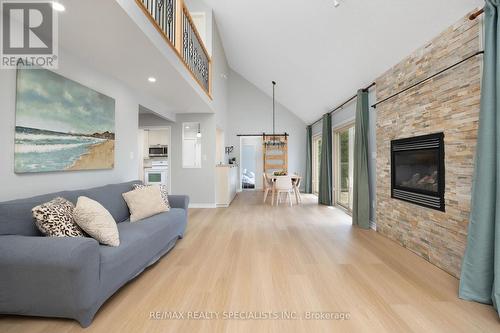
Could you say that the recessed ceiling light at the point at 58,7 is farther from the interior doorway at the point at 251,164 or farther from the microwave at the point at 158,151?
the interior doorway at the point at 251,164

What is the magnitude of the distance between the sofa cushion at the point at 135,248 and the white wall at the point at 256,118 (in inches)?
237

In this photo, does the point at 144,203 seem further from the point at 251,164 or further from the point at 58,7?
the point at 251,164

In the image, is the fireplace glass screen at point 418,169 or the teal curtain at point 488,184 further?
the fireplace glass screen at point 418,169

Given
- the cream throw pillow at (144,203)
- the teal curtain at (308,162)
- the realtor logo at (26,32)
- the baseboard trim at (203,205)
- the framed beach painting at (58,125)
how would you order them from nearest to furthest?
the realtor logo at (26,32) → the framed beach painting at (58,125) → the cream throw pillow at (144,203) → the baseboard trim at (203,205) → the teal curtain at (308,162)

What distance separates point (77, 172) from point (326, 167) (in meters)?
5.36

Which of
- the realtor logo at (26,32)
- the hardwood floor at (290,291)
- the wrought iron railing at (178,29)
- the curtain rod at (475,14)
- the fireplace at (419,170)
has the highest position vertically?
the wrought iron railing at (178,29)

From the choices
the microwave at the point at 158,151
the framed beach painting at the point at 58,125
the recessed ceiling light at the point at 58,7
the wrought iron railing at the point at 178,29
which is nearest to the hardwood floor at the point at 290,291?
the framed beach painting at the point at 58,125

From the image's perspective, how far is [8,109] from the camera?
6.17ft

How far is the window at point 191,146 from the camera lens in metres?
5.64

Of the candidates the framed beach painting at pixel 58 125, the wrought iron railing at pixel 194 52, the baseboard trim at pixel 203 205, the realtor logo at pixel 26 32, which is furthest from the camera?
the baseboard trim at pixel 203 205

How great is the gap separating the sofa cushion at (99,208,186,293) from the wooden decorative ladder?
19.4ft

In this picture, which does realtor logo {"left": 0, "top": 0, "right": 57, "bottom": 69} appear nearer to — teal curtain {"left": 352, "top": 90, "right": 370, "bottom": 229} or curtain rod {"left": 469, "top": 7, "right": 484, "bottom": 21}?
curtain rod {"left": 469, "top": 7, "right": 484, "bottom": 21}

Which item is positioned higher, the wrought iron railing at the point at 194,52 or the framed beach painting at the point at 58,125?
the wrought iron railing at the point at 194,52

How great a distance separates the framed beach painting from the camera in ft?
6.58
